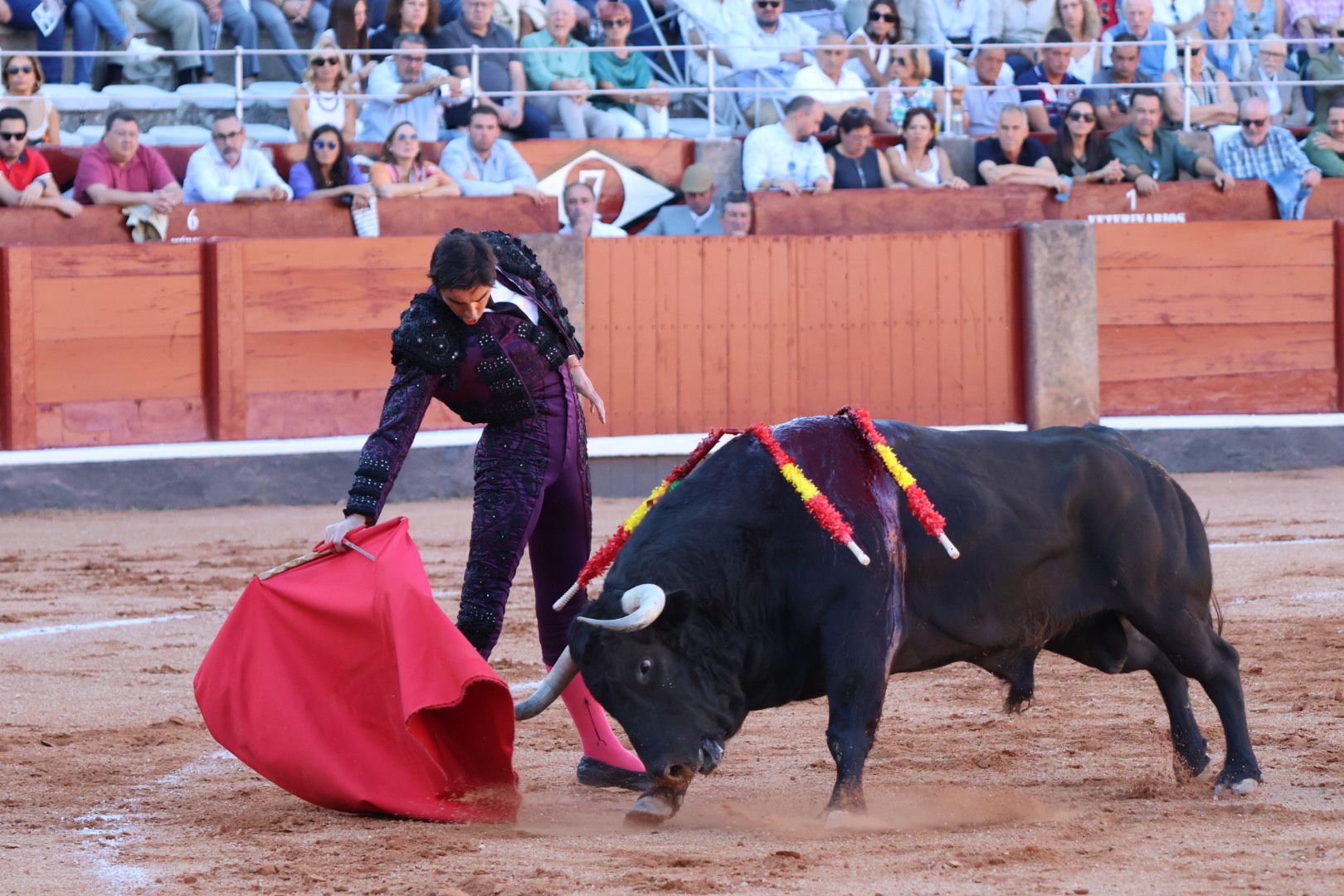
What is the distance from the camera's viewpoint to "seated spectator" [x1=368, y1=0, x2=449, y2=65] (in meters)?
9.44

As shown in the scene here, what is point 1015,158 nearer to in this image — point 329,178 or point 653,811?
point 329,178

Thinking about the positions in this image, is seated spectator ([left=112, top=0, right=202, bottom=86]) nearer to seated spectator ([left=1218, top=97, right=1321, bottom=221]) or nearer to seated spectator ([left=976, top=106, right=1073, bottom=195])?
seated spectator ([left=976, top=106, right=1073, bottom=195])

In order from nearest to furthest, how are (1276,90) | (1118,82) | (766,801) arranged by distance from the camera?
(766,801) < (1118,82) < (1276,90)

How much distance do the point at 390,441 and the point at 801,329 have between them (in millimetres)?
6087

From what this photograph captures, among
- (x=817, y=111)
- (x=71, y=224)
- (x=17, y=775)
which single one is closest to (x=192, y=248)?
(x=71, y=224)

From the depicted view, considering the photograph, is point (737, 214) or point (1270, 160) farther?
point (1270, 160)

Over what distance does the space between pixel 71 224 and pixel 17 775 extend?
5.31 metres

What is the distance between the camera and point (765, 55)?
1023 cm

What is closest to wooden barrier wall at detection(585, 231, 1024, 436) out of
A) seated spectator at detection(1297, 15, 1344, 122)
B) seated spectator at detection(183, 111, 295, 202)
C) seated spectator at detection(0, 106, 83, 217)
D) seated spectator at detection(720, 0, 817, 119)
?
seated spectator at detection(720, 0, 817, 119)

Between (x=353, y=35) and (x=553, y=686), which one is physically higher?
(x=353, y=35)

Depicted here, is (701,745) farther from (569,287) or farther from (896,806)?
(569,287)

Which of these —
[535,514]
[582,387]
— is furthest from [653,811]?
[582,387]

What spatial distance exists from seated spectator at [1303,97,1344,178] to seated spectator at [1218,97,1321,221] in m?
0.08

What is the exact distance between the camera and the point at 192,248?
28.8 ft
